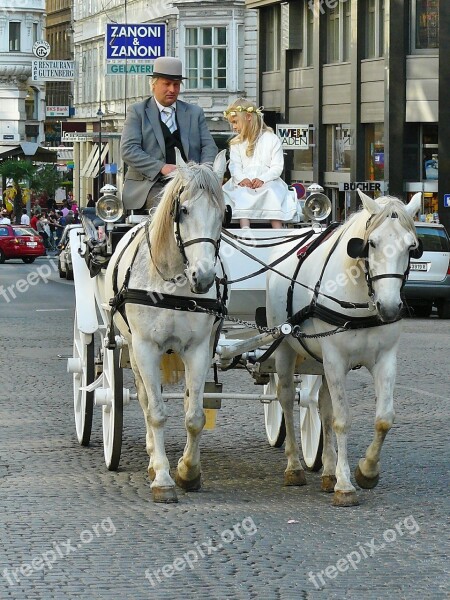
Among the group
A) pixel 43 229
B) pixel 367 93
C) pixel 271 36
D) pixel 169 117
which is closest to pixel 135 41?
pixel 367 93

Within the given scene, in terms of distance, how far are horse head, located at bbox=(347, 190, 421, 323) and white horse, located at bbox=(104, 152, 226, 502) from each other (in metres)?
0.91

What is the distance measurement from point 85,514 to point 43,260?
52170mm

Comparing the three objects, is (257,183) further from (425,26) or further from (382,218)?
(425,26)

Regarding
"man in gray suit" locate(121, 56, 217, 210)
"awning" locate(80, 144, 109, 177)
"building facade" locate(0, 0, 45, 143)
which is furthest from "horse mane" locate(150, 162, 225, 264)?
"building facade" locate(0, 0, 45, 143)

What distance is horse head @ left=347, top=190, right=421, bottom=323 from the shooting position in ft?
29.7

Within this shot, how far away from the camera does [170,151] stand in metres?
11.1

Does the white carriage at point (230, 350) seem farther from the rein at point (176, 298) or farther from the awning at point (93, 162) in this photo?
the awning at point (93, 162)

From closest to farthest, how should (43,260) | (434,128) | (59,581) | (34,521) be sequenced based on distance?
(59,581), (34,521), (434,128), (43,260)

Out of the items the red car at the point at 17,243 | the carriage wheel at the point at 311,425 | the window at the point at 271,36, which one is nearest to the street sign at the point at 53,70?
the red car at the point at 17,243

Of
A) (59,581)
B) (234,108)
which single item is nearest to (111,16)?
(234,108)

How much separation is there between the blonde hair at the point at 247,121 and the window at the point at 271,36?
43.7m

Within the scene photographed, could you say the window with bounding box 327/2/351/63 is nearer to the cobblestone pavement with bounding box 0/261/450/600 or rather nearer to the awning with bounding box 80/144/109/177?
the awning with bounding box 80/144/109/177

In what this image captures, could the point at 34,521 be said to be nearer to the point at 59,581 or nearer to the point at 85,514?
the point at 85,514

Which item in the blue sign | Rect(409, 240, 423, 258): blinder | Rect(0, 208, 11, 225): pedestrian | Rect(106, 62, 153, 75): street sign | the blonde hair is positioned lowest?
Rect(0, 208, 11, 225): pedestrian
